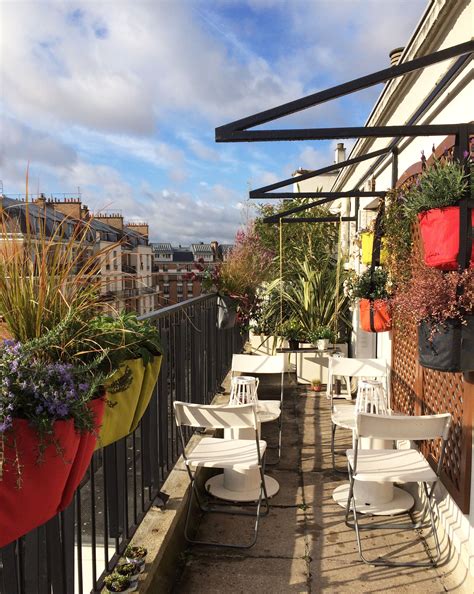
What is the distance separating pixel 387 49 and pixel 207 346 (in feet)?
12.2

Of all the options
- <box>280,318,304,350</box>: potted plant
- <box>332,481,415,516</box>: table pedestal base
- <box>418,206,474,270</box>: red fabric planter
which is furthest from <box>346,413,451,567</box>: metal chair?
<box>280,318,304,350</box>: potted plant

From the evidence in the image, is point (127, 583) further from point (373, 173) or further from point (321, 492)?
point (373, 173)

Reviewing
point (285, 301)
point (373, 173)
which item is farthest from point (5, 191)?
point (285, 301)

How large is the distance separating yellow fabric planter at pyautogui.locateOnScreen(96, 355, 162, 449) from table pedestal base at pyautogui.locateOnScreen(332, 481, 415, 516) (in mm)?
2083

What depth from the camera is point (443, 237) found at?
209 centimetres

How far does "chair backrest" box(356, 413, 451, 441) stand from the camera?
2.59 meters

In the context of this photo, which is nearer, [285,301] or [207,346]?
[207,346]

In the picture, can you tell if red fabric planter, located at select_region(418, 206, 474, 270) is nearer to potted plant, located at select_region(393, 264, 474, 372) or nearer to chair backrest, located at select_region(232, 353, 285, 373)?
potted plant, located at select_region(393, 264, 474, 372)

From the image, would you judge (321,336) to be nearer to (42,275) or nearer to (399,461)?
(399,461)

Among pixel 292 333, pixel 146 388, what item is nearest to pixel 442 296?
pixel 146 388

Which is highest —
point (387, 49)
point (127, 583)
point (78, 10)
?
point (387, 49)

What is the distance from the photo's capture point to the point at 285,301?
6.88m

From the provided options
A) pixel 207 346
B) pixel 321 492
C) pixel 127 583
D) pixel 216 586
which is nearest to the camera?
pixel 127 583

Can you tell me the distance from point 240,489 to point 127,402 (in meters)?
2.11
